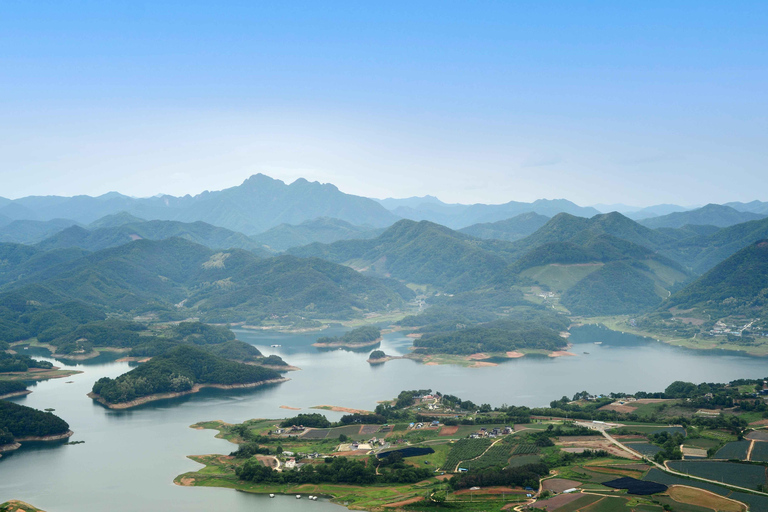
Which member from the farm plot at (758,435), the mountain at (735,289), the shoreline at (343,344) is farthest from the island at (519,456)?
the mountain at (735,289)

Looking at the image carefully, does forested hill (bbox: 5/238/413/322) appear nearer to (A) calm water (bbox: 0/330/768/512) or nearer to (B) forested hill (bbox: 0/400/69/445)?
(A) calm water (bbox: 0/330/768/512)

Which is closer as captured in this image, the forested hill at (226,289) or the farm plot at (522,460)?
the farm plot at (522,460)

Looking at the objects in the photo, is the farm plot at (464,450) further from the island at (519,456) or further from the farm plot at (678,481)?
the farm plot at (678,481)

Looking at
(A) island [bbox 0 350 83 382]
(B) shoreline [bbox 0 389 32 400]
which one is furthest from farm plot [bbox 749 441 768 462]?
(A) island [bbox 0 350 83 382]

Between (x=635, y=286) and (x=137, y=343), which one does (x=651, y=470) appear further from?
(x=635, y=286)

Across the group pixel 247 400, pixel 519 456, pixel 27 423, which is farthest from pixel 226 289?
pixel 519 456

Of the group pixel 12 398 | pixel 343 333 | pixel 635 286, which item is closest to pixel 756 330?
pixel 635 286
